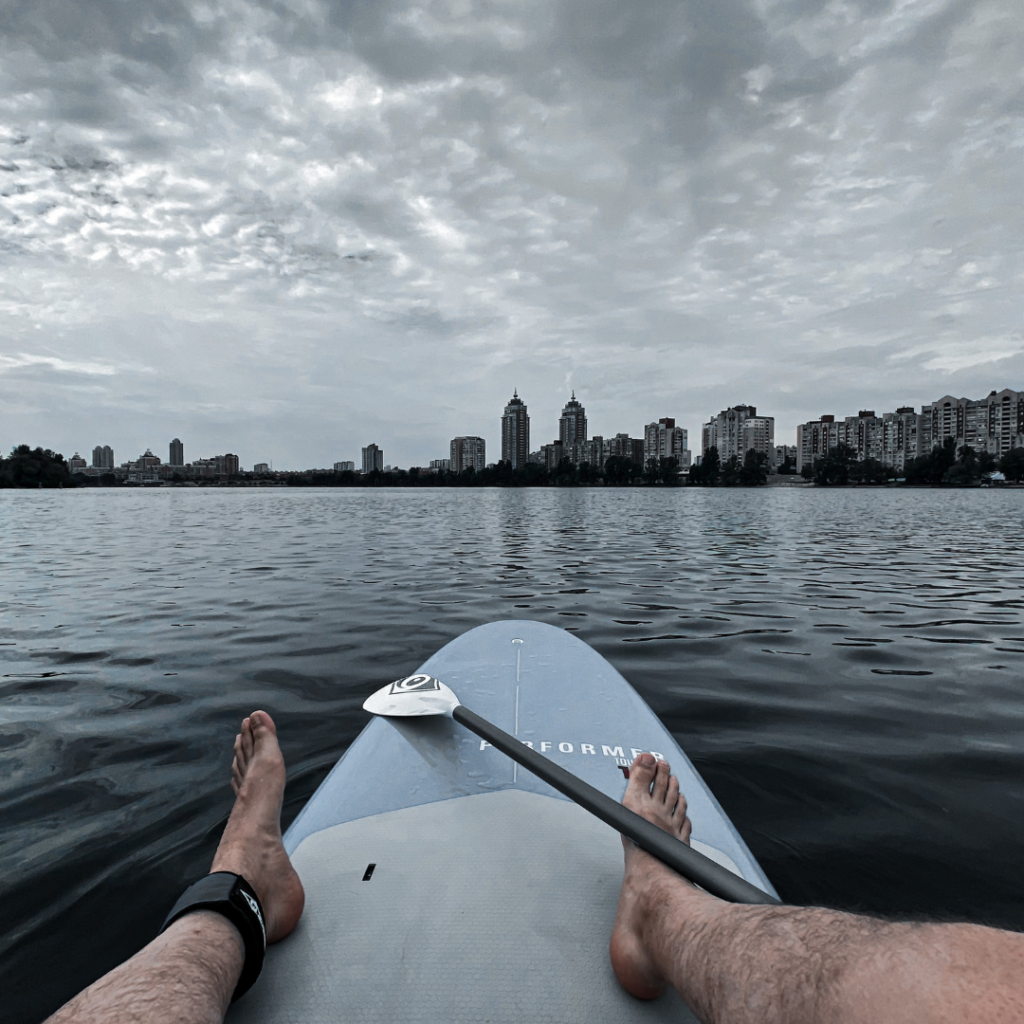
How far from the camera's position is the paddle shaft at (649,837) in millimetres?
1419

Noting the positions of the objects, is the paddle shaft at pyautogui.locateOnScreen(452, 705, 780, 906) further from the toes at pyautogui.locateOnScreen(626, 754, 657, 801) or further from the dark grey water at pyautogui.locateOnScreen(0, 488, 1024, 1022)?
the dark grey water at pyautogui.locateOnScreen(0, 488, 1024, 1022)

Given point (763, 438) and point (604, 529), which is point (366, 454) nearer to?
point (763, 438)

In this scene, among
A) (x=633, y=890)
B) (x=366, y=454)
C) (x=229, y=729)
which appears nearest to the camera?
(x=633, y=890)

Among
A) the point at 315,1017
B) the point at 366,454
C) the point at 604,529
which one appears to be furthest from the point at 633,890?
the point at 366,454

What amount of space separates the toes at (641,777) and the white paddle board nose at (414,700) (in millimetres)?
912

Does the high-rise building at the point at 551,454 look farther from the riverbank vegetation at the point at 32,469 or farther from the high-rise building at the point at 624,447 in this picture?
the riverbank vegetation at the point at 32,469

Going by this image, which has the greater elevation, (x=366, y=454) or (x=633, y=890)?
(x=366, y=454)

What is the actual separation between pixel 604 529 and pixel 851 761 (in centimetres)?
1572

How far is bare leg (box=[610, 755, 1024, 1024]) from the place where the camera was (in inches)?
33.1

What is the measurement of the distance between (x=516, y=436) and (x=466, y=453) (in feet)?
59.4

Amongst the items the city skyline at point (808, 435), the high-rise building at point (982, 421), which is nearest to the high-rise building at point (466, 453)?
the city skyline at point (808, 435)

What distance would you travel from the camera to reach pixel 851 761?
3.13 m

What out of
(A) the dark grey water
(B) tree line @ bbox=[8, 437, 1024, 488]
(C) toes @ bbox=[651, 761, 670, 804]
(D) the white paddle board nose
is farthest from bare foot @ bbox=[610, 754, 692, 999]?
(B) tree line @ bbox=[8, 437, 1024, 488]

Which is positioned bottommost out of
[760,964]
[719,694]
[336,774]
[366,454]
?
[719,694]
